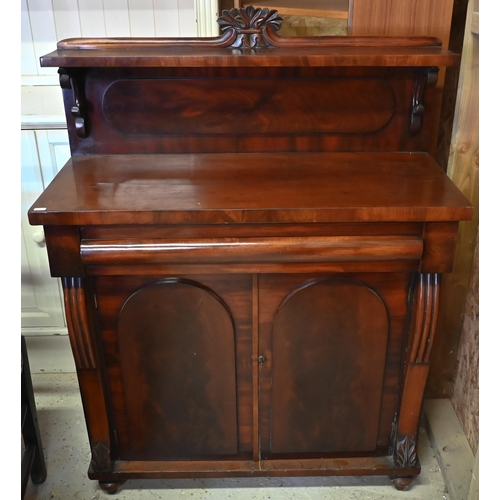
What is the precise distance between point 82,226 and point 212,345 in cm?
44

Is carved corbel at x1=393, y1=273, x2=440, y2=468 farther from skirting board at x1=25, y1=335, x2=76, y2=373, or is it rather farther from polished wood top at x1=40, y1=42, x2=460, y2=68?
skirting board at x1=25, y1=335, x2=76, y2=373

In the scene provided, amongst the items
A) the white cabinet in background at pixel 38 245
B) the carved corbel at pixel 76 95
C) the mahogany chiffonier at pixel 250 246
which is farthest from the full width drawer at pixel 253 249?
the white cabinet in background at pixel 38 245

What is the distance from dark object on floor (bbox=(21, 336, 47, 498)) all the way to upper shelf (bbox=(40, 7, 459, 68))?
84cm

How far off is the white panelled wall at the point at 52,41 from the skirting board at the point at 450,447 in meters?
1.35

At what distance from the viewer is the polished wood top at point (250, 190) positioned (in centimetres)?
128

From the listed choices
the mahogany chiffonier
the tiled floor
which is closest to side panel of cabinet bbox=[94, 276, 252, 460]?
the mahogany chiffonier

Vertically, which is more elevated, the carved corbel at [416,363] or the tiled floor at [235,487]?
the carved corbel at [416,363]

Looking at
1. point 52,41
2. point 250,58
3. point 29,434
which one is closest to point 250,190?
point 250,58

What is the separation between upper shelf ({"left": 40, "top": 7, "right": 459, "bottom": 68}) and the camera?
1411 mm

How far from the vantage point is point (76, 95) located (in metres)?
1.56

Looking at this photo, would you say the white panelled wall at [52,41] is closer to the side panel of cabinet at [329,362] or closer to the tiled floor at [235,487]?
the tiled floor at [235,487]

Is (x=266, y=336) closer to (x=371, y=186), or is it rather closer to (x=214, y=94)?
(x=371, y=186)

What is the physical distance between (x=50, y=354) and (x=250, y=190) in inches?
48.7

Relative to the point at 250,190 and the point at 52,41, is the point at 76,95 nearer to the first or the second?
the point at 52,41
